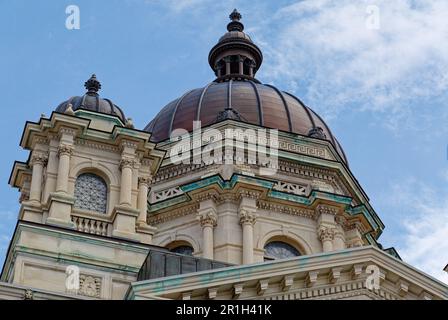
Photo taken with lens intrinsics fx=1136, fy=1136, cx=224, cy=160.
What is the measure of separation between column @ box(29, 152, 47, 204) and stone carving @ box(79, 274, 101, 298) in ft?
15.0

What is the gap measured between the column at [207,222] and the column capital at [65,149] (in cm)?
880

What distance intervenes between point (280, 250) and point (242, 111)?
26.3 feet

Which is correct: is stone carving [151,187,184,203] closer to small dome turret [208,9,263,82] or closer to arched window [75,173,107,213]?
arched window [75,173,107,213]

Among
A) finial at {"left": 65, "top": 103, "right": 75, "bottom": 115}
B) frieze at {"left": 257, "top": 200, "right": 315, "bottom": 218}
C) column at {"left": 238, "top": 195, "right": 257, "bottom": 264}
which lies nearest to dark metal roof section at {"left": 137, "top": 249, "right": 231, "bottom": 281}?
Result: finial at {"left": 65, "top": 103, "right": 75, "bottom": 115}

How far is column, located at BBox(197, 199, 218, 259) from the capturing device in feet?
147

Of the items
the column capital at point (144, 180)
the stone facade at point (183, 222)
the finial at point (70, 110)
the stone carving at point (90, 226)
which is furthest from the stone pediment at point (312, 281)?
the finial at point (70, 110)

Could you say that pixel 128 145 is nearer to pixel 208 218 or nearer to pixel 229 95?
pixel 208 218

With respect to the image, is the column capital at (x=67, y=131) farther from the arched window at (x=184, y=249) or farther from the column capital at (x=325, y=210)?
the column capital at (x=325, y=210)

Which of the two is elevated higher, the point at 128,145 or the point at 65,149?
the point at 128,145

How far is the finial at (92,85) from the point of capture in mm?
42125

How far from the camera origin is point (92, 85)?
42312 millimetres

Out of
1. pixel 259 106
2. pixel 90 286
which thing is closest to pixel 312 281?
pixel 90 286
